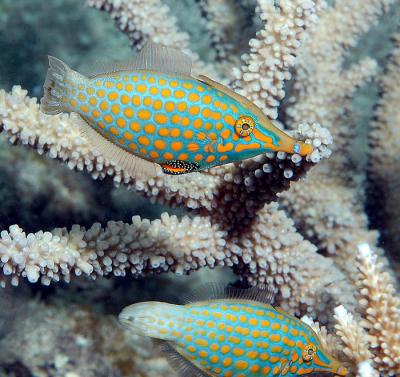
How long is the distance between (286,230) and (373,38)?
263cm

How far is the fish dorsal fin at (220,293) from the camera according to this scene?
219 centimetres

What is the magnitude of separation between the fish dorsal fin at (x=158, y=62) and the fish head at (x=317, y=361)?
1.30 m

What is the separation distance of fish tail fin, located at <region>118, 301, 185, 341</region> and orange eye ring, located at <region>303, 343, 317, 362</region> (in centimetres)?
59

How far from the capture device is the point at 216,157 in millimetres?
1803

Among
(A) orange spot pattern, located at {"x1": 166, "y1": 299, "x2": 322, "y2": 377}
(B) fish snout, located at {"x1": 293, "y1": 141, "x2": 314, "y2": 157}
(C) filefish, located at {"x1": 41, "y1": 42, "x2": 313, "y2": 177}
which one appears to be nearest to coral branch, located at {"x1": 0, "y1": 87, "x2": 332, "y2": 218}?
(B) fish snout, located at {"x1": 293, "y1": 141, "x2": 314, "y2": 157}

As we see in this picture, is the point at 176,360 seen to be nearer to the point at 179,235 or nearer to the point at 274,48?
the point at 179,235

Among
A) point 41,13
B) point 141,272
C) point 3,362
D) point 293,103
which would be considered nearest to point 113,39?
point 41,13

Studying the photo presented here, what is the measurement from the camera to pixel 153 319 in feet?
6.55

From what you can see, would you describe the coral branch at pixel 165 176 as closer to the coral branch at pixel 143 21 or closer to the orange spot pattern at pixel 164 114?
the orange spot pattern at pixel 164 114

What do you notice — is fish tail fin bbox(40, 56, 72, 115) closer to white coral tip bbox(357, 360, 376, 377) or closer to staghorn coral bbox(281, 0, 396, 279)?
white coral tip bbox(357, 360, 376, 377)

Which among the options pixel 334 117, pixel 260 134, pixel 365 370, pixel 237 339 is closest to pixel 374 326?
pixel 365 370

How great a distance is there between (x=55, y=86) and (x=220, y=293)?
108 centimetres

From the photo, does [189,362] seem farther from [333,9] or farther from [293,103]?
[333,9]

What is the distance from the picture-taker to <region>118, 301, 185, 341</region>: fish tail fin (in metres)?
1.96
